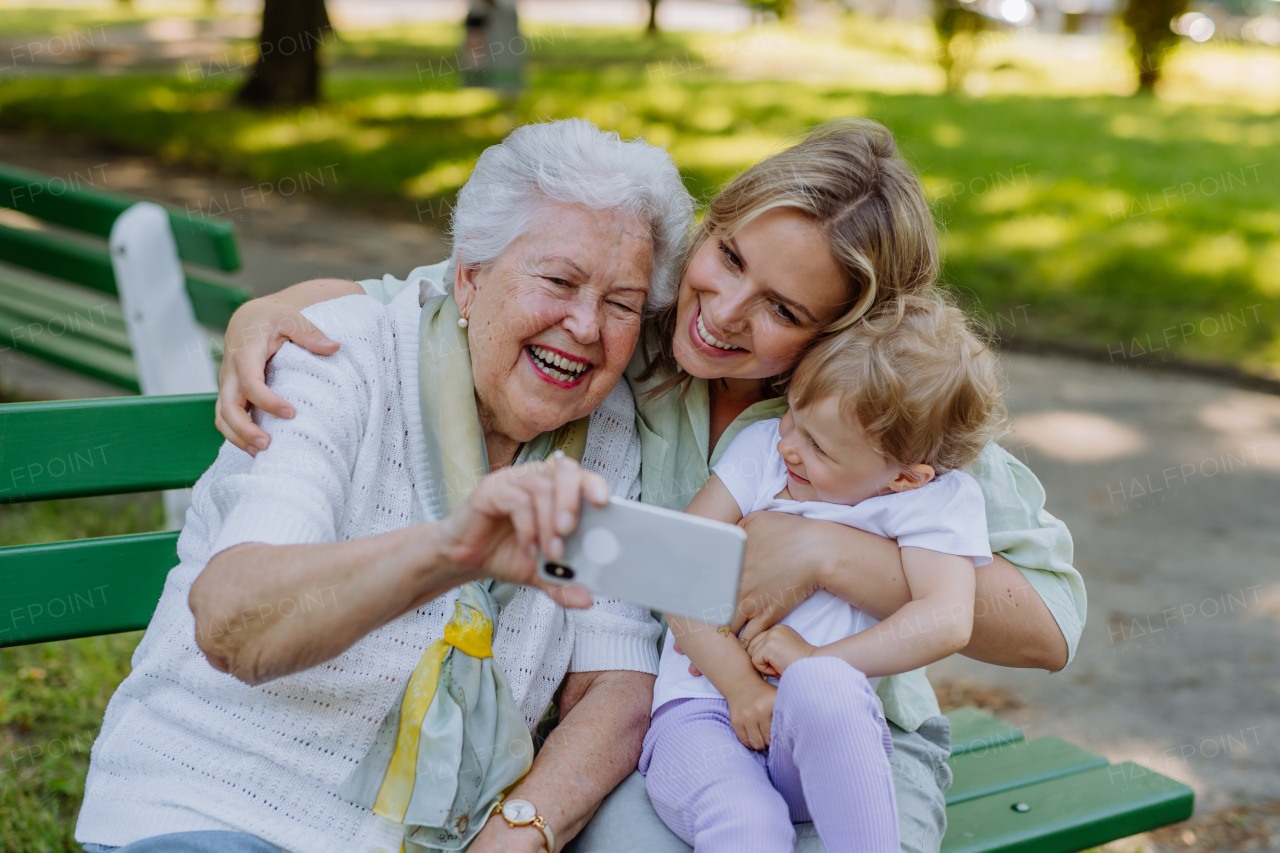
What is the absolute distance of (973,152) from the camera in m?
10.3

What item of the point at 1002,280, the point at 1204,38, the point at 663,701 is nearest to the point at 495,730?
the point at 663,701

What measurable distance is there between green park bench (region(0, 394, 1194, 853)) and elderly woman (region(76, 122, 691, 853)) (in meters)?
0.15

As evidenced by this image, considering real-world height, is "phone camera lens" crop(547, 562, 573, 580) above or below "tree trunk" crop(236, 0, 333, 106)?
above

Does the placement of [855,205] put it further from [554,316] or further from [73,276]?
[73,276]

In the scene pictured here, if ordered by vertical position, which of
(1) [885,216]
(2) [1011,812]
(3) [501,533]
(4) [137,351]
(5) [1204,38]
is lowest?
(5) [1204,38]

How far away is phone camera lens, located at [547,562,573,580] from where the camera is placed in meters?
1.37

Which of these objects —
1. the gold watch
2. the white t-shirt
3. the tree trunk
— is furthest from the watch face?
the tree trunk

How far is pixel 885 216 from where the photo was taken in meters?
2.00

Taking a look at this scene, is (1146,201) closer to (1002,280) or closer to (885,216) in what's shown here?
(1002,280)

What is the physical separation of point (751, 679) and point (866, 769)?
0.93 ft

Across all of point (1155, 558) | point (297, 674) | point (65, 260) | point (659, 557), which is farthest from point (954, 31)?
point (659, 557)

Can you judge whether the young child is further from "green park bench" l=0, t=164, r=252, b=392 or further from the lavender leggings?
"green park bench" l=0, t=164, r=252, b=392

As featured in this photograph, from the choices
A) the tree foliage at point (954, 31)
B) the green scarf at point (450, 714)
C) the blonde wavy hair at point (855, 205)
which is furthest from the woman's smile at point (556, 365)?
the tree foliage at point (954, 31)

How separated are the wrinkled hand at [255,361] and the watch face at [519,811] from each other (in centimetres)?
71
